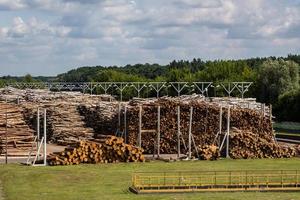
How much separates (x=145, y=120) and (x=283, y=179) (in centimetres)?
1569

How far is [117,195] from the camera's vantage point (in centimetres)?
2714

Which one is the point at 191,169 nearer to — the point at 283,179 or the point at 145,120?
the point at 283,179

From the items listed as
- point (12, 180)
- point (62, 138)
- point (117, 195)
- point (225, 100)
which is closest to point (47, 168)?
point (12, 180)

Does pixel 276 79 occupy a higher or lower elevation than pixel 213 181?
higher

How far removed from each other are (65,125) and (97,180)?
1960 cm

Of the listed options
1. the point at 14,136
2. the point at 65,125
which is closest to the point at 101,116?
the point at 65,125

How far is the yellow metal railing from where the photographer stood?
94.1ft

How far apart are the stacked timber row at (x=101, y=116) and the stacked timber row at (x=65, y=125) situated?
740mm

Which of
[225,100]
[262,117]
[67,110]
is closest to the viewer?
[262,117]

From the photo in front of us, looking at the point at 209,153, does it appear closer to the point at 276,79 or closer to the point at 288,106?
the point at 288,106

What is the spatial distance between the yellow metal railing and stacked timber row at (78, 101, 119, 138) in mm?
17115

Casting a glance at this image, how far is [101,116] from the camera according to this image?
52.2 metres

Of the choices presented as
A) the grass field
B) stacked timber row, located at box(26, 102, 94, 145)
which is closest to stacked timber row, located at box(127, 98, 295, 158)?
the grass field

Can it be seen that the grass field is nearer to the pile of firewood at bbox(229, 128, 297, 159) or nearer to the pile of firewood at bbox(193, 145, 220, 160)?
the pile of firewood at bbox(193, 145, 220, 160)
